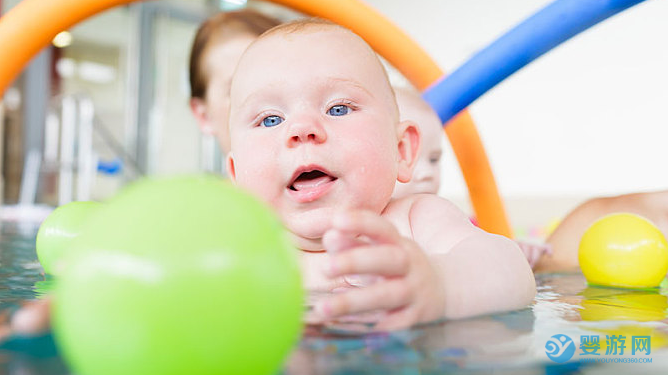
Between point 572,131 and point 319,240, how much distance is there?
17.0 feet

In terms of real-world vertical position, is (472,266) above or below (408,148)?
below

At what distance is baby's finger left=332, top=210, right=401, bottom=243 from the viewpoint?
1.82 ft

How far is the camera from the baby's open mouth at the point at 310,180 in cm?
95

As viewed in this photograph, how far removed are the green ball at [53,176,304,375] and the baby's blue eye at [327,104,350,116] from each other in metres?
0.56

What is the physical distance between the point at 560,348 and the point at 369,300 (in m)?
0.20

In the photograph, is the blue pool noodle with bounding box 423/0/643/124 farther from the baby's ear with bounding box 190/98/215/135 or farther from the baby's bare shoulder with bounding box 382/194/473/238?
the baby's ear with bounding box 190/98/215/135

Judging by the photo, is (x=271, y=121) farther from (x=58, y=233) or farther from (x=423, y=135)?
(x=423, y=135)

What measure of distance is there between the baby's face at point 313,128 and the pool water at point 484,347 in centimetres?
32

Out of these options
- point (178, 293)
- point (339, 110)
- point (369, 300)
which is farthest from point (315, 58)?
point (178, 293)

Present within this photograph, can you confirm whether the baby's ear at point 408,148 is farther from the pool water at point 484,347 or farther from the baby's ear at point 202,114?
the baby's ear at point 202,114

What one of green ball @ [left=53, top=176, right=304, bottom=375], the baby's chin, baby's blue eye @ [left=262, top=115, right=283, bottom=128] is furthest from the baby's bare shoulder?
green ball @ [left=53, top=176, right=304, bottom=375]

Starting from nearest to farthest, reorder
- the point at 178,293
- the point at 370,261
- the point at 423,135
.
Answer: the point at 178,293 < the point at 370,261 < the point at 423,135

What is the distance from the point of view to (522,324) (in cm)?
70

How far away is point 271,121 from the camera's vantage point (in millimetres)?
1015
